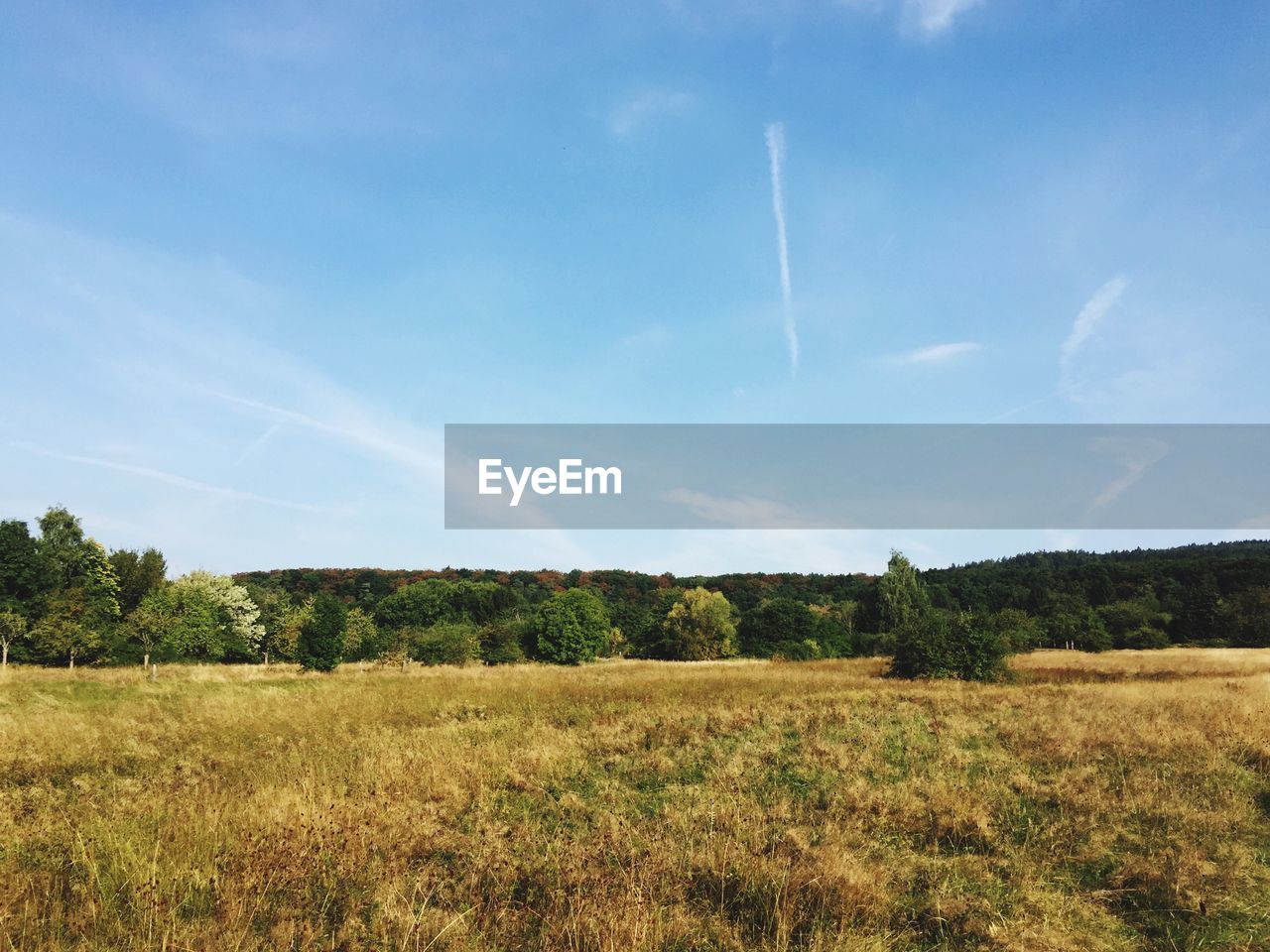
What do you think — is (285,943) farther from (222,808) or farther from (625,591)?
(625,591)

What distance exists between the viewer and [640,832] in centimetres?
650

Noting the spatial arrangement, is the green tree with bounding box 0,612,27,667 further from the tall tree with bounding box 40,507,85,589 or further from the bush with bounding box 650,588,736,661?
the bush with bounding box 650,588,736,661

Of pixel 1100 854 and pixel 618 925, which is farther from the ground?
pixel 618 925

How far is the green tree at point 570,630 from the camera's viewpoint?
196ft

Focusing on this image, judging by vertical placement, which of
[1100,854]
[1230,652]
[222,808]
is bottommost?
[1230,652]

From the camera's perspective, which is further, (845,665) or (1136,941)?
(845,665)

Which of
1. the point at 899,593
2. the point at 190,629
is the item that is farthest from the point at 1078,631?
the point at 190,629

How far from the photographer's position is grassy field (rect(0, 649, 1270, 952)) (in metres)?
4.63

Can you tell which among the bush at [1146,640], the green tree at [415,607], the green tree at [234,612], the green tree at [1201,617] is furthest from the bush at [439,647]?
the green tree at [1201,617]

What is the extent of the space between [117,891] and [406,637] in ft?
164

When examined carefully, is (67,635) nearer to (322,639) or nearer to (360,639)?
(322,639)

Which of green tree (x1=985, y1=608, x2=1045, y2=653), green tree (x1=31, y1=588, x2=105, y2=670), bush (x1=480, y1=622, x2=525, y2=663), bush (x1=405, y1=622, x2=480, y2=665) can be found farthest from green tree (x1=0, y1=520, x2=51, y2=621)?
green tree (x1=985, y1=608, x2=1045, y2=653)

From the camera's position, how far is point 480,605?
93188 mm

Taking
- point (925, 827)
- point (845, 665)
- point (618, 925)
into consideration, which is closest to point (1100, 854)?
point (925, 827)
